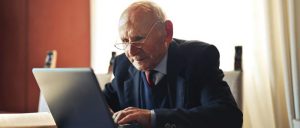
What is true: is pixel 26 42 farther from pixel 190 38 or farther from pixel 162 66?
pixel 162 66

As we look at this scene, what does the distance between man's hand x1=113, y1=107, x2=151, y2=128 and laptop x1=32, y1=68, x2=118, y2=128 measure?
0.21 ft

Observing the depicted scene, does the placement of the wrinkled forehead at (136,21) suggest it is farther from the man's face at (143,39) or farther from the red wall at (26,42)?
the red wall at (26,42)

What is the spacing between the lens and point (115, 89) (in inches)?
53.2

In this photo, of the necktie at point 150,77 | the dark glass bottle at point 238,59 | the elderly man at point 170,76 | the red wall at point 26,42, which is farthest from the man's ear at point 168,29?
the red wall at point 26,42

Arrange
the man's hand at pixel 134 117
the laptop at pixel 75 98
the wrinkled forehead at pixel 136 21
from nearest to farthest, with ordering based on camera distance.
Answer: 1. the laptop at pixel 75 98
2. the man's hand at pixel 134 117
3. the wrinkled forehead at pixel 136 21

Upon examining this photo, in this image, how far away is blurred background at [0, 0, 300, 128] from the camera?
1.49m

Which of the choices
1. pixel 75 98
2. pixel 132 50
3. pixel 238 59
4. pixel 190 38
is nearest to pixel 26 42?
pixel 190 38

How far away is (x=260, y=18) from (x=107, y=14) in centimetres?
127

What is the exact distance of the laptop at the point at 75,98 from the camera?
82cm

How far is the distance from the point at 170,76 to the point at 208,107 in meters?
0.20

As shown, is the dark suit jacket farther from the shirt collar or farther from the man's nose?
the man's nose

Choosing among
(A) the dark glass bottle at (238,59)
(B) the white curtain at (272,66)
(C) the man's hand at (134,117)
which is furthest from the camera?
(A) the dark glass bottle at (238,59)

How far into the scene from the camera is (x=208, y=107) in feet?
3.38

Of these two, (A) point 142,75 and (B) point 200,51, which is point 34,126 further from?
(B) point 200,51
